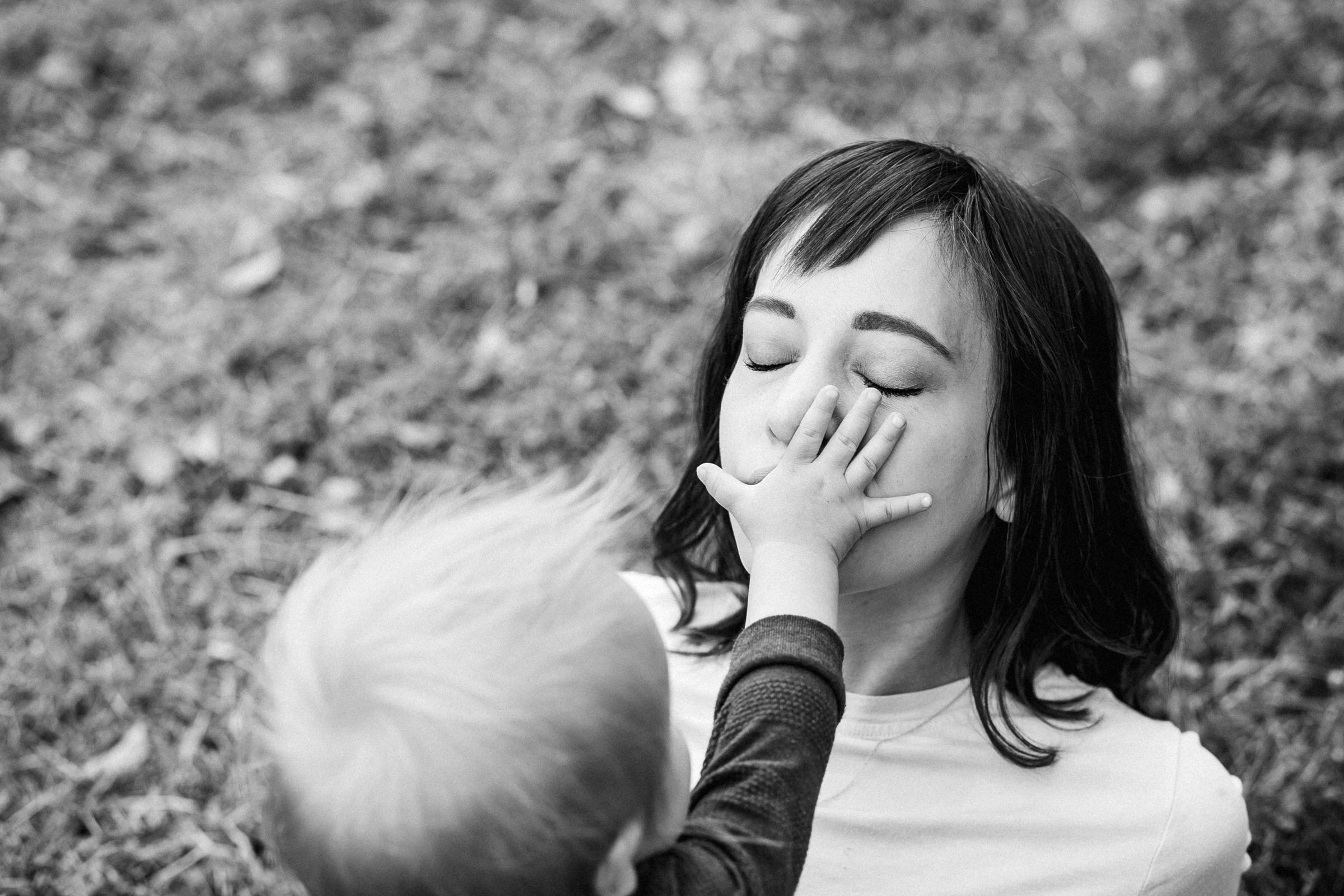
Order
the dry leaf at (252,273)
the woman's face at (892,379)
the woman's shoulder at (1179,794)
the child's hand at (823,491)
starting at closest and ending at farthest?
the child's hand at (823,491) < the woman's face at (892,379) < the woman's shoulder at (1179,794) < the dry leaf at (252,273)

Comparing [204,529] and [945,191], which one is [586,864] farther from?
[204,529]

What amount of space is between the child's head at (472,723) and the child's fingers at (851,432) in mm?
389

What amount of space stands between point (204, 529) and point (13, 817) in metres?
0.87

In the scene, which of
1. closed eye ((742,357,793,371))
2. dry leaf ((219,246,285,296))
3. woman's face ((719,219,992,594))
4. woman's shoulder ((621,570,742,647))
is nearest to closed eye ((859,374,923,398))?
woman's face ((719,219,992,594))

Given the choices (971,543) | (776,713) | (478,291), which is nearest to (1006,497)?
(971,543)

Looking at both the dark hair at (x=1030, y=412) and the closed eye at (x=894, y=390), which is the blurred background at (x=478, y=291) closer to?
the dark hair at (x=1030, y=412)

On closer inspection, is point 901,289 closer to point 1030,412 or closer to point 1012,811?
point 1030,412

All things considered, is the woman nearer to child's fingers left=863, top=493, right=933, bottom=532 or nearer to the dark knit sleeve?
child's fingers left=863, top=493, right=933, bottom=532

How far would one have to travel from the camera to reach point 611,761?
1326mm

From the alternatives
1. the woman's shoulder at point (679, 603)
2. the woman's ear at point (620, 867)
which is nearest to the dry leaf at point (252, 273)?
the woman's shoulder at point (679, 603)

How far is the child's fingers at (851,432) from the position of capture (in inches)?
65.0

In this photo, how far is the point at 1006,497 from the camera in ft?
6.12

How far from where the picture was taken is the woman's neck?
192 centimetres

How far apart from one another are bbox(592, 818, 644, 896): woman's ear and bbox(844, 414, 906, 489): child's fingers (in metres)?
0.55
